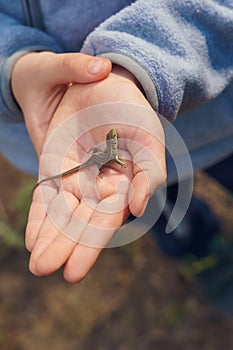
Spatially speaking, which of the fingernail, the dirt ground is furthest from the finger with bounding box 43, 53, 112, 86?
the dirt ground

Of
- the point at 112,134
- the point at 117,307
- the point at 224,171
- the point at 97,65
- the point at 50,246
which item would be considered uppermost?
the point at 97,65

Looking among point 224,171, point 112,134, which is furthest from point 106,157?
point 224,171

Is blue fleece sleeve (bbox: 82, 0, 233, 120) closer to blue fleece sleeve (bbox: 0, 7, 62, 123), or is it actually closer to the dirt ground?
blue fleece sleeve (bbox: 0, 7, 62, 123)

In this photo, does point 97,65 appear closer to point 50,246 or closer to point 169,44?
point 169,44

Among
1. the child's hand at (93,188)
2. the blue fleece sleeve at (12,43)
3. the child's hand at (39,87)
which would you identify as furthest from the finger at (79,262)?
the blue fleece sleeve at (12,43)

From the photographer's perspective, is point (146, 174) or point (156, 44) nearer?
point (146, 174)
